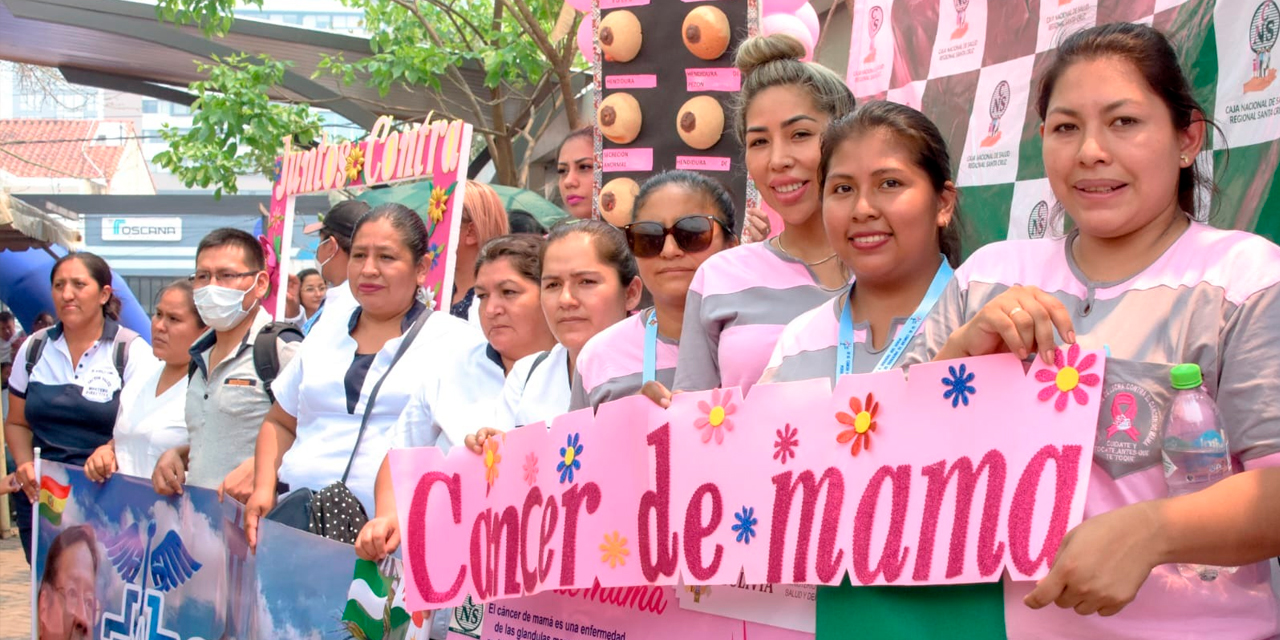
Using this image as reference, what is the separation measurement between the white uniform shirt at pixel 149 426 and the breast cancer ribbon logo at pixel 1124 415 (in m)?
4.22

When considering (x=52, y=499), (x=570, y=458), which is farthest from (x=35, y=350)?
(x=570, y=458)

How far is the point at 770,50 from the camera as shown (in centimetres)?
306

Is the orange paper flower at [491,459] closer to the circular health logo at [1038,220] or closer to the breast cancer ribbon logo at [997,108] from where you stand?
the circular health logo at [1038,220]

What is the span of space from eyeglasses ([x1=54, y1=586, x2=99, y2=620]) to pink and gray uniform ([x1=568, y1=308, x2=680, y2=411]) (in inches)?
107

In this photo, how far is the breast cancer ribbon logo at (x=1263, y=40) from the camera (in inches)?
104

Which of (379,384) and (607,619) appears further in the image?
(379,384)

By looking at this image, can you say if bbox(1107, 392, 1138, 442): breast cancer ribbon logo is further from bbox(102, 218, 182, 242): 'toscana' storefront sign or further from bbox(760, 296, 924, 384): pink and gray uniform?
bbox(102, 218, 182, 242): 'toscana' storefront sign

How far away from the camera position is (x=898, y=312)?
2.41 m

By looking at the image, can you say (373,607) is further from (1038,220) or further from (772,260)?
(1038,220)

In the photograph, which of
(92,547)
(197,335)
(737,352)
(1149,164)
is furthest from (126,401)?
(1149,164)

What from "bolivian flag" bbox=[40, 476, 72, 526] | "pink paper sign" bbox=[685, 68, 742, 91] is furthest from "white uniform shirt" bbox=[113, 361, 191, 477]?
"pink paper sign" bbox=[685, 68, 742, 91]

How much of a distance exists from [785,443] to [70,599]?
395 cm

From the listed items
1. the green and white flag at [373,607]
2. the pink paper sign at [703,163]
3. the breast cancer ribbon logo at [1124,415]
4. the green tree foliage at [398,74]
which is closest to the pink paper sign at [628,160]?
the pink paper sign at [703,163]

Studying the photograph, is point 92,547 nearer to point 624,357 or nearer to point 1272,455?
point 624,357
